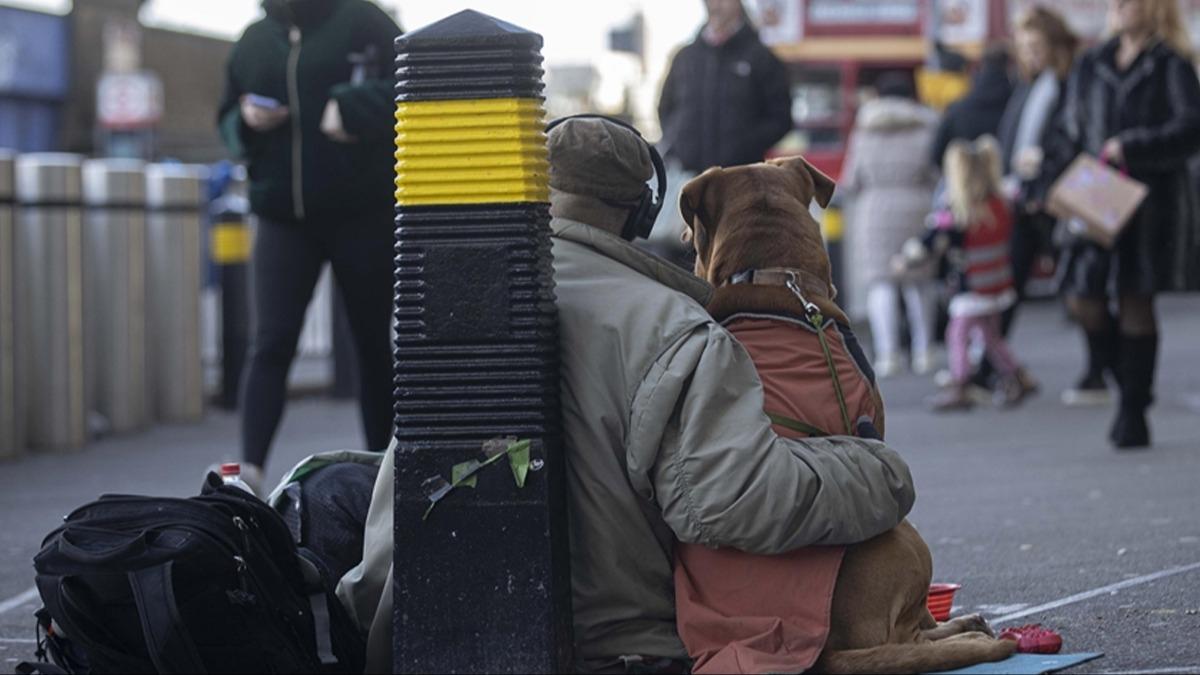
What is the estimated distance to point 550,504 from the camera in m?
4.14

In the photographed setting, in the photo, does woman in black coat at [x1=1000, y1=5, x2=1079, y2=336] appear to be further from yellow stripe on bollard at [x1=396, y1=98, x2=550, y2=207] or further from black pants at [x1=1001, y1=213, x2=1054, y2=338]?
yellow stripe on bollard at [x1=396, y1=98, x2=550, y2=207]

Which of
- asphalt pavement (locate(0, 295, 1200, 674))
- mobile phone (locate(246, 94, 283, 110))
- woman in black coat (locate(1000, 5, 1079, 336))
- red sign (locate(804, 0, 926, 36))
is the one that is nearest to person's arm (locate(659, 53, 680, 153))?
woman in black coat (locate(1000, 5, 1079, 336))

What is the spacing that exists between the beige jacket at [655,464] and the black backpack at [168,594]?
0.27 metres

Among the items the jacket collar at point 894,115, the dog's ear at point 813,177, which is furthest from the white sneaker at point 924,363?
the dog's ear at point 813,177

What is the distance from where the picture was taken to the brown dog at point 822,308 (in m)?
4.24

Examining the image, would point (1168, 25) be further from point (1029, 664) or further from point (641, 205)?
point (1029, 664)

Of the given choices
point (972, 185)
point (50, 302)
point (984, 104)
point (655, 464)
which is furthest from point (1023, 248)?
point (655, 464)

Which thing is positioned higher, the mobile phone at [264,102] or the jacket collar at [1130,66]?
the jacket collar at [1130,66]

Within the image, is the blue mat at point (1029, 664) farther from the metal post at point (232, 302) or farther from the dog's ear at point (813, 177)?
the metal post at point (232, 302)

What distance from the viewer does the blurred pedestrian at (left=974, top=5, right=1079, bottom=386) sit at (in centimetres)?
1100

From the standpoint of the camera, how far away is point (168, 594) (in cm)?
410

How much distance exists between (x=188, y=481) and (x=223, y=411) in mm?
3891

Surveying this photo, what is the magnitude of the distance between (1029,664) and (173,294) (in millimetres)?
8055

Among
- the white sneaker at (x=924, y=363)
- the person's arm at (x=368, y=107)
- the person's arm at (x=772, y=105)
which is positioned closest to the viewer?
the person's arm at (x=368, y=107)
